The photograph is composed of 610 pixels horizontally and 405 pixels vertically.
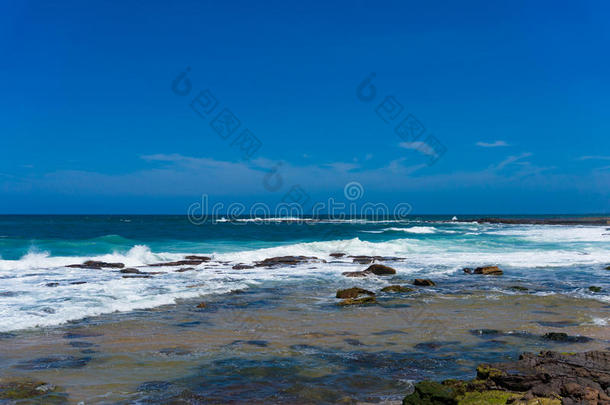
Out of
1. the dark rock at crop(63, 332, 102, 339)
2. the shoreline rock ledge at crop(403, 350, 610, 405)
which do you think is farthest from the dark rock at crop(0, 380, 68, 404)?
the shoreline rock ledge at crop(403, 350, 610, 405)

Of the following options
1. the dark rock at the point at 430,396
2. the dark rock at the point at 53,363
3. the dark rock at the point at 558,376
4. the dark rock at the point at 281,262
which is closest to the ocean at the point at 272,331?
the dark rock at the point at 53,363

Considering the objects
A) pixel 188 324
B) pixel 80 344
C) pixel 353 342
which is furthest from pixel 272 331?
pixel 80 344

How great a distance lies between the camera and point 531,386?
5047 millimetres

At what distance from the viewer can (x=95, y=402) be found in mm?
5453

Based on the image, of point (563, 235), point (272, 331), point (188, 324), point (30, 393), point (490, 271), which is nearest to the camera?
point (30, 393)

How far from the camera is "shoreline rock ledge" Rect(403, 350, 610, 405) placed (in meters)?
4.68

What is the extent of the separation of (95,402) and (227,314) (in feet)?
17.8

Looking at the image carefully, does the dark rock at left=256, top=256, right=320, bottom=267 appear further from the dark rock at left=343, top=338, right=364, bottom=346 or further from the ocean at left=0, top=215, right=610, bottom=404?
the dark rock at left=343, top=338, right=364, bottom=346

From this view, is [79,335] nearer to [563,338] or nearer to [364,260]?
[563,338]

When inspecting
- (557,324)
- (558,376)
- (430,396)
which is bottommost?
(557,324)

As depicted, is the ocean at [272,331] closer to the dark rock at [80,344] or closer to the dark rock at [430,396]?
the dark rock at [80,344]

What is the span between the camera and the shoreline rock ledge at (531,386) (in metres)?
4.68

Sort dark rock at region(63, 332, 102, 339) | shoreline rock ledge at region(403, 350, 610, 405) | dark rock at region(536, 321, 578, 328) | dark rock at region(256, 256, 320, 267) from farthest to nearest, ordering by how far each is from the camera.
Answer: dark rock at region(256, 256, 320, 267) → dark rock at region(536, 321, 578, 328) → dark rock at region(63, 332, 102, 339) → shoreline rock ledge at region(403, 350, 610, 405)

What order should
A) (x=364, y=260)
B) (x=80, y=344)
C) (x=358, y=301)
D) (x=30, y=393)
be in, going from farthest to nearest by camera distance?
(x=364, y=260), (x=358, y=301), (x=80, y=344), (x=30, y=393)
